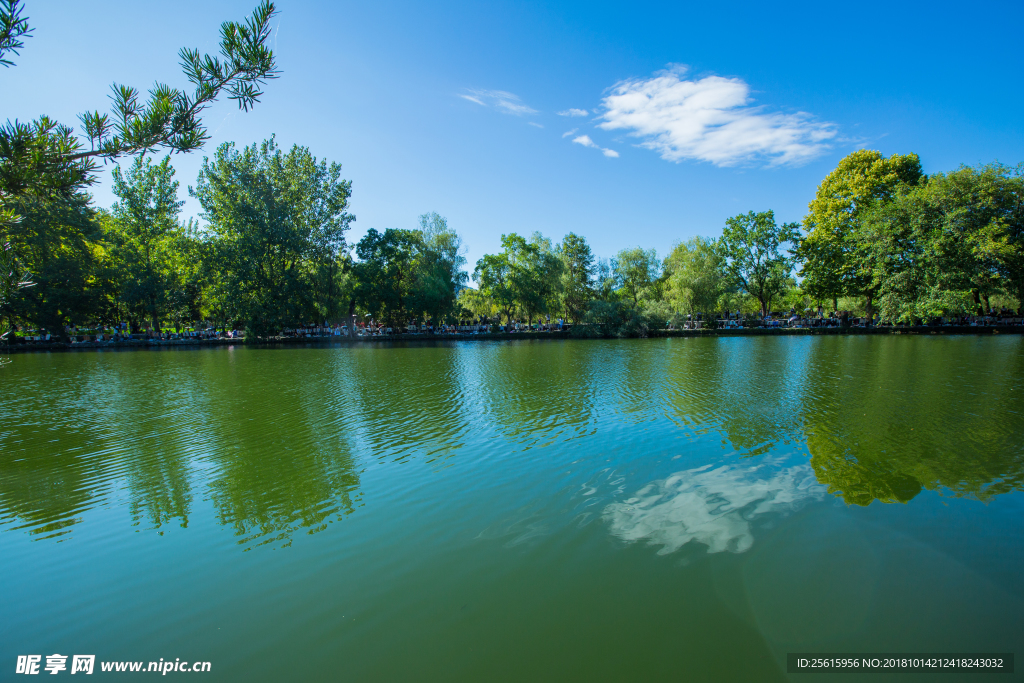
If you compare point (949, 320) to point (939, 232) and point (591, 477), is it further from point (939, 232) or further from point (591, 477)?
point (591, 477)

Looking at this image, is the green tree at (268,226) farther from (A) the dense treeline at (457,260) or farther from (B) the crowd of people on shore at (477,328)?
A: (B) the crowd of people on shore at (477,328)

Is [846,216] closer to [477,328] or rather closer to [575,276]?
[575,276]

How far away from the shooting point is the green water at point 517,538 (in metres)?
4.08

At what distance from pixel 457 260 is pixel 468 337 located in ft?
30.7

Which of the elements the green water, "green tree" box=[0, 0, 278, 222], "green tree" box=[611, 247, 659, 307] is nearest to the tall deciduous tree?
"green tree" box=[611, 247, 659, 307]

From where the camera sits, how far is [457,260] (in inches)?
2109

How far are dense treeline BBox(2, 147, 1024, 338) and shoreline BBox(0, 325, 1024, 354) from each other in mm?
1726

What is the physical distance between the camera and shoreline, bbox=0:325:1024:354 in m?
42.9

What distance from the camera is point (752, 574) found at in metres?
5.01

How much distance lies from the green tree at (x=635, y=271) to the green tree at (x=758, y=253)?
936 centimetres

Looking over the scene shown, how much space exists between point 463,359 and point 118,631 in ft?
80.4

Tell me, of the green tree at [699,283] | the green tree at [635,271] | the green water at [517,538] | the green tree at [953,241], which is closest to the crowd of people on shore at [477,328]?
the green tree at [699,283]

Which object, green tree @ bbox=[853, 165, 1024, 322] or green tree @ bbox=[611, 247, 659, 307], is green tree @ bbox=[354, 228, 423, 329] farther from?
green tree @ bbox=[853, 165, 1024, 322]

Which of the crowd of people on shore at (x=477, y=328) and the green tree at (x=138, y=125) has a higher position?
the green tree at (x=138, y=125)
